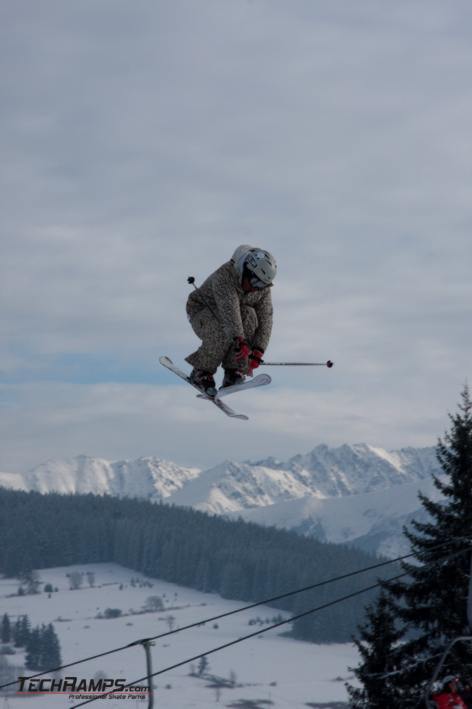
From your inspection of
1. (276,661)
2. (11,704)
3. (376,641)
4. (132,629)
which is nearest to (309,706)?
(276,661)

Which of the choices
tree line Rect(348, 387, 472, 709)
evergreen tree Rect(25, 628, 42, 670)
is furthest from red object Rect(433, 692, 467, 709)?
evergreen tree Rect(25, 628, 42, 670)

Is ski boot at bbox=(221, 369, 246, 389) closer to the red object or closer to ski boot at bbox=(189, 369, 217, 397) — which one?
ski boot at bbox=(189, 369, 217, 397)

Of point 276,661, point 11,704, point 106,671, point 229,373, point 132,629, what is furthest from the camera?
point 132,629

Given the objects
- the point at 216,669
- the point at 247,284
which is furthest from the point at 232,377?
the point at 216,669

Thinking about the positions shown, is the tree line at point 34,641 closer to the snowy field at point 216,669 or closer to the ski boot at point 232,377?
the snowy field at point 216,669

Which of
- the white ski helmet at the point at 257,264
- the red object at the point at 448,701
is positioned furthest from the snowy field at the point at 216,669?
the red object at the point at 448,701

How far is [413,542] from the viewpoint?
29.3 meters

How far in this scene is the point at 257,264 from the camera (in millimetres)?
13992

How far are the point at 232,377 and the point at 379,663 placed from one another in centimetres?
1615

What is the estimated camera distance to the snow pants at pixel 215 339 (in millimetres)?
15289

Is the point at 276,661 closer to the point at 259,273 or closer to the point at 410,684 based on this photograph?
the point at 410,684

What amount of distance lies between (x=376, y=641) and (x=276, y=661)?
6223 inches

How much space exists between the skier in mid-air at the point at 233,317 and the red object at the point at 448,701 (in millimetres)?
5491

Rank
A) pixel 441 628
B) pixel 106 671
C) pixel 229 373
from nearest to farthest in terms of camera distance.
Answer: pixel 229 373 → pixel 441 628 → pixel 106 671
